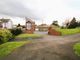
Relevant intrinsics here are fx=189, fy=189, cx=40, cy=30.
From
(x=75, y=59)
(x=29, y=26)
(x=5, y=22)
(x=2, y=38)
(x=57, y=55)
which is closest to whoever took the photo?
(x=75, y=59)

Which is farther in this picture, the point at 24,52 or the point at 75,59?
the point at 24,52

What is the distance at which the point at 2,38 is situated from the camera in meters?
31.2

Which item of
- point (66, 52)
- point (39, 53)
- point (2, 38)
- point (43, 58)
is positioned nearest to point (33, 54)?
point (39, 53)

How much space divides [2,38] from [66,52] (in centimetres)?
1538

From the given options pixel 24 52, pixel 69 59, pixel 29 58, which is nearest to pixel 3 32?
pixel 24 52

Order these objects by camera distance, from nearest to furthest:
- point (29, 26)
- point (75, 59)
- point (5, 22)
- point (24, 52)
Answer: point (75, 59) → point (24, 52) → point (29, 26) → point (5, 22)

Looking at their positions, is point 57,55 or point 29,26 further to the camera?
point 29,26

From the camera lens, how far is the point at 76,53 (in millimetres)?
18062

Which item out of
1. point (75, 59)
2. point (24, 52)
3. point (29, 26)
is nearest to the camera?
point (75, 59)

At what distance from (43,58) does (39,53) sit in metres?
1.88

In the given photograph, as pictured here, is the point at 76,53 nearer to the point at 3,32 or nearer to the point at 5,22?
the point at 3,32

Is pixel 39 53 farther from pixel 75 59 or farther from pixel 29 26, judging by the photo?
pixel 29 26

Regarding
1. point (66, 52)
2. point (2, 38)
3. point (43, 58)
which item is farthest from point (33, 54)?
point (2, 38)

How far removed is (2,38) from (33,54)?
1405 centimetres
